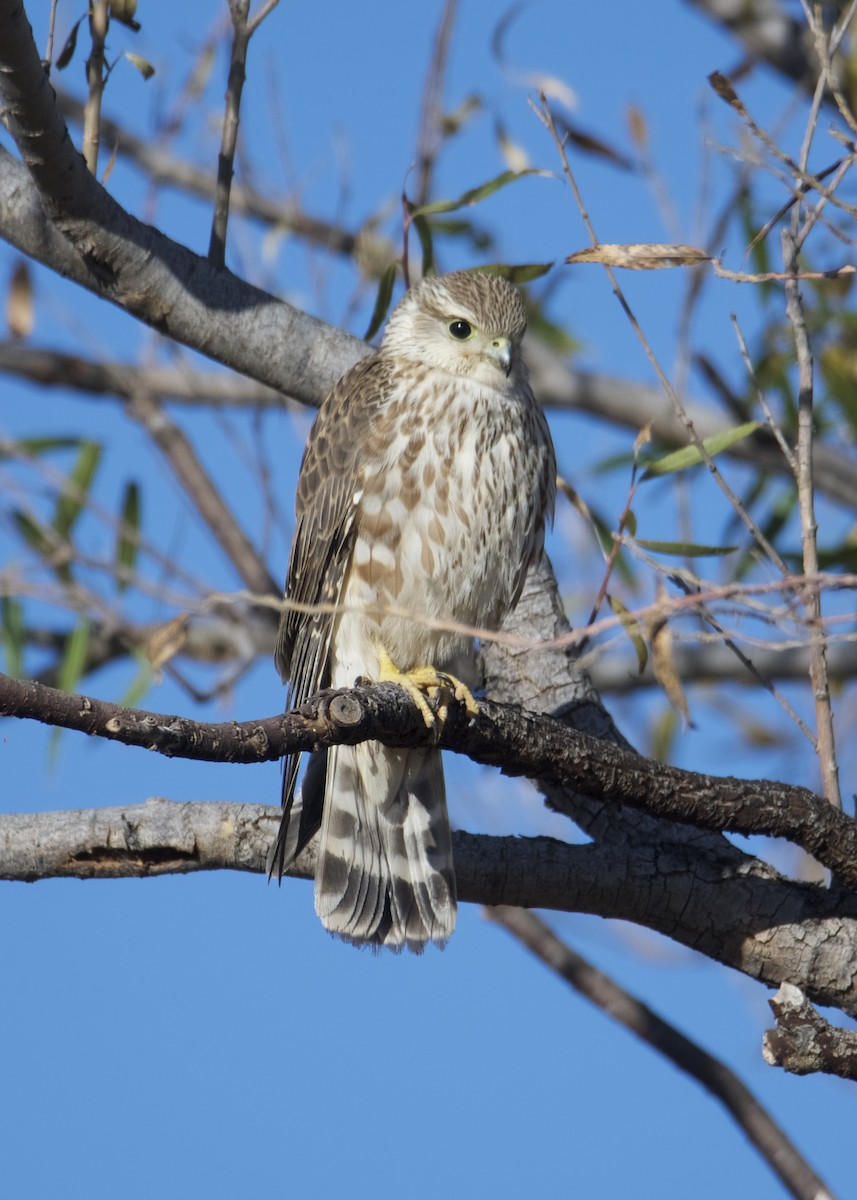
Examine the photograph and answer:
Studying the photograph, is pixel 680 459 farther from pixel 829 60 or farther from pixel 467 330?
pixel 829 60

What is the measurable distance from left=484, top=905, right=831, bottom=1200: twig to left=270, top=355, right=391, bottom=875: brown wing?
2.45ft

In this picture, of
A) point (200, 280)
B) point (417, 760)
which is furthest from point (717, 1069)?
point (200, 280)

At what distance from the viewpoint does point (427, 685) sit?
114 inches

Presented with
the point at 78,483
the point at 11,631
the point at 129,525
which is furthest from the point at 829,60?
the point at 11,631

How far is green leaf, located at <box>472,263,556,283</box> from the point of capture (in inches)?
130

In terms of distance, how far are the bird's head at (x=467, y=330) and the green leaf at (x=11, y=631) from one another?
164 centimetres

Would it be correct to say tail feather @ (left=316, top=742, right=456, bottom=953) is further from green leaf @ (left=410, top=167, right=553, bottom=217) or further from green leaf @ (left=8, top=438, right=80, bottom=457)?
green leaf @ (left=8, top=438, right=80, bottom=457)

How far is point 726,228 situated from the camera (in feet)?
13.6

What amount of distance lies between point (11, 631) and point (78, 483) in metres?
0.52

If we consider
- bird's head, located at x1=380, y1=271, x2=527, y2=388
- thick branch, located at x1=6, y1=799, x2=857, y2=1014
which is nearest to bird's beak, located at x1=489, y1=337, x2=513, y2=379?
bird's head, located at x1=380, y1=271, x2=527, y2=388

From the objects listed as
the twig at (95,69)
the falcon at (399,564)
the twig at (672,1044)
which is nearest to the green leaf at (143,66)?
the twig at (95,69)

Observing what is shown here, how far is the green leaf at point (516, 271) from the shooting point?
329cm

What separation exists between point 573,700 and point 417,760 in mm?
383

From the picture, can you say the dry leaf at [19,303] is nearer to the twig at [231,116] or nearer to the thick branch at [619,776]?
the twig at [231,116]
